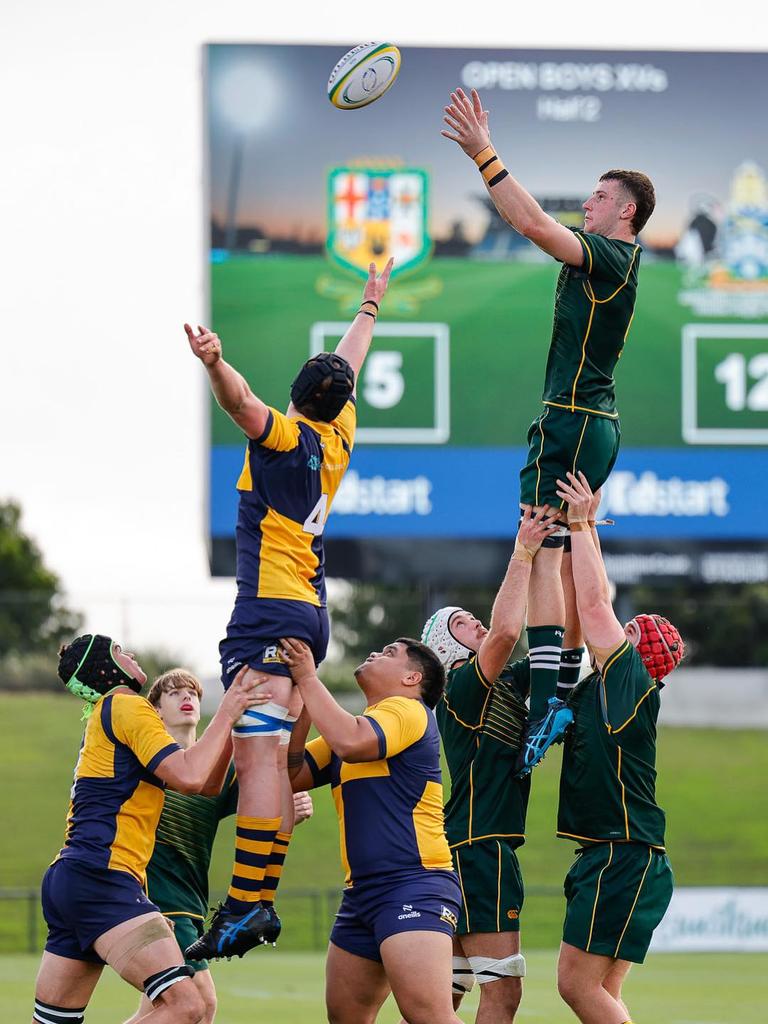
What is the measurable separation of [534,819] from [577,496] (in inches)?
797

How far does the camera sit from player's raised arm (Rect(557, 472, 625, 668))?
25.5 feet

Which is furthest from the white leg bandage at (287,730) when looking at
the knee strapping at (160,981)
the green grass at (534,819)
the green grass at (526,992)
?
the green grass at (534,819)

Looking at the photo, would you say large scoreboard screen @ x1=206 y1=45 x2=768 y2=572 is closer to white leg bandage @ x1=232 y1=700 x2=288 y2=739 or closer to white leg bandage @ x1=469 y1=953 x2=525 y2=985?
white leg bandage @ x1=469 y1=953 x2=525 y2=985

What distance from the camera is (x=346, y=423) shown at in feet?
24.4

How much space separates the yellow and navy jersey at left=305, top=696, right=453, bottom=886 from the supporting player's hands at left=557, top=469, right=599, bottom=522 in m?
1.17

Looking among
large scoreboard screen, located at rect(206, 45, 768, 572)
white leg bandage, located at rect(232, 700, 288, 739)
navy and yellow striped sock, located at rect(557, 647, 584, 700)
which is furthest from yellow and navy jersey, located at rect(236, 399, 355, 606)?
large scoreboard screen, located at rect(206, 45, 768, 572)

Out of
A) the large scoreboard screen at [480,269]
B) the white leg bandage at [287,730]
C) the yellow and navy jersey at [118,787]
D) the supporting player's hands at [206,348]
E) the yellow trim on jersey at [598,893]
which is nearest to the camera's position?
the supporting player's hands at [206,348]

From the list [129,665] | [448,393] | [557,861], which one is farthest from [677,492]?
[129,665]

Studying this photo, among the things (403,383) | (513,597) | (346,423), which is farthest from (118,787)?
(403,383)

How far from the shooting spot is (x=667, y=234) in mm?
20688

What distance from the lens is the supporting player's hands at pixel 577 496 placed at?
305 inches

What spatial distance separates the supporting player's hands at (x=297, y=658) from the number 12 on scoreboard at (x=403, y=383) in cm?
1286

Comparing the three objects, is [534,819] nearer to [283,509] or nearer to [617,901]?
[617,901]

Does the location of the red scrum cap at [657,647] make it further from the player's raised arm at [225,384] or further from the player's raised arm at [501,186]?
the player's raised arm at [225,384]
